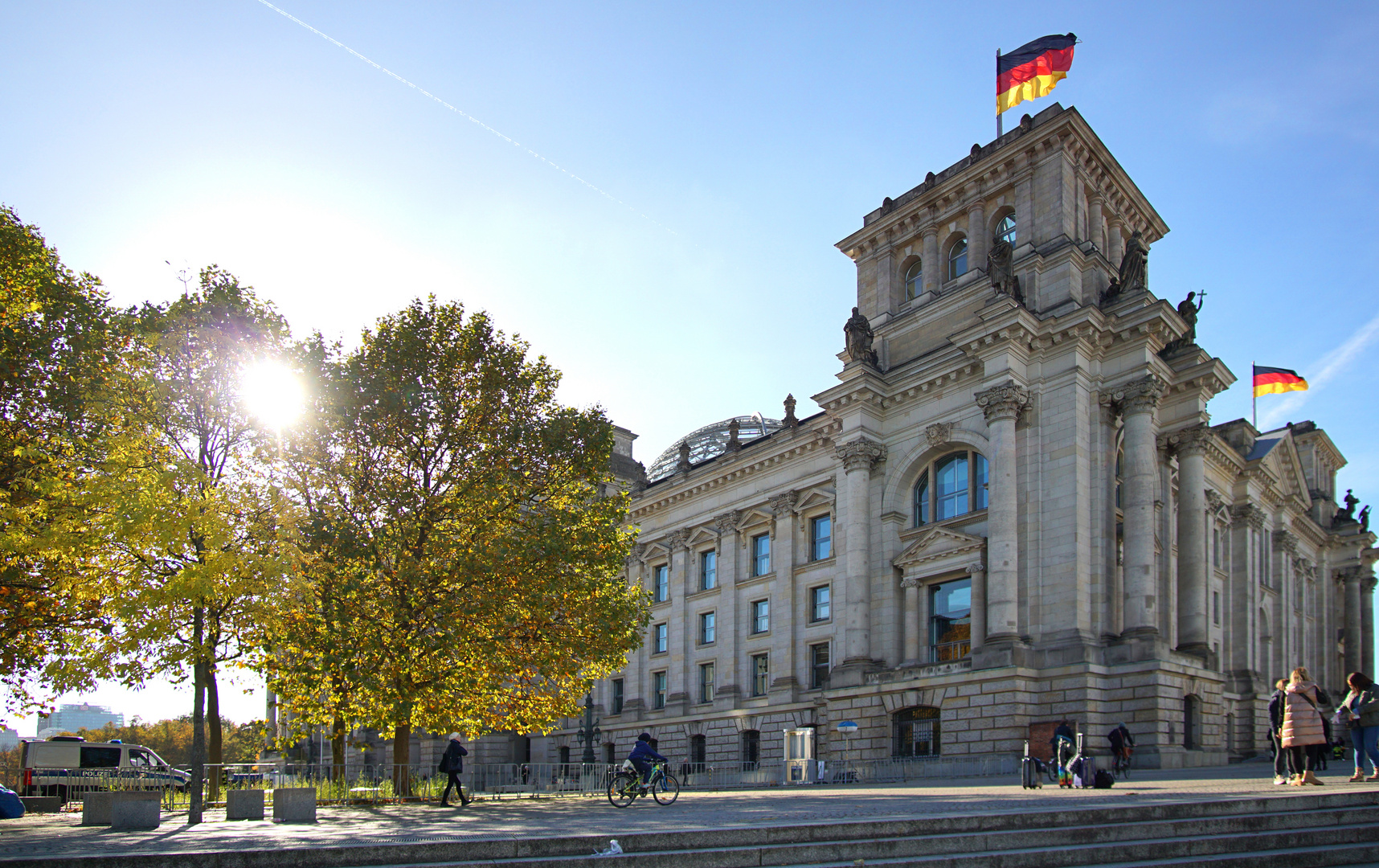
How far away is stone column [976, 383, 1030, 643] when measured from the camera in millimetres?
34500

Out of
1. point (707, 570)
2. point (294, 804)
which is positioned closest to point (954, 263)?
point (707, 570)

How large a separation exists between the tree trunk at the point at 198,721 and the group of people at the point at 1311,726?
731 inches

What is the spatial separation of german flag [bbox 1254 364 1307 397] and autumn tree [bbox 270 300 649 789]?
44936 millimetres

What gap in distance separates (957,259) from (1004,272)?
216 inches

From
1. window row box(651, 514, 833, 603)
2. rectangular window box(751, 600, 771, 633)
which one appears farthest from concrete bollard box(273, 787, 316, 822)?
rectangular window box(751, 600, 771, 633)

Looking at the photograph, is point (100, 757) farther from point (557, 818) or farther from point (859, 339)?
point (859, 339)

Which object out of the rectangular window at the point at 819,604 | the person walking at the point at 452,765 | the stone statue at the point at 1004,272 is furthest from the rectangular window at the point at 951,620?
the person walking at the point at 452,765

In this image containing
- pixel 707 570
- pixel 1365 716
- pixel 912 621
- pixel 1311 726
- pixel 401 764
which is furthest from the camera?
pixel 707 570

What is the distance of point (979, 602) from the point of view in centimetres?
3675

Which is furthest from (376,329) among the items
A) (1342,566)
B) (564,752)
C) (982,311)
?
(1342,566)

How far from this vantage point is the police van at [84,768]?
26297 millimetres

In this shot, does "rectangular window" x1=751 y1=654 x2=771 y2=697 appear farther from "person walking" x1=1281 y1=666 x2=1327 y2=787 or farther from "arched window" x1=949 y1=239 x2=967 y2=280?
"person walking" x1=1281 y1=666 x2=1327 y2=787

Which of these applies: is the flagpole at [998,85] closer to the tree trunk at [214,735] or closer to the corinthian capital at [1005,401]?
the corinthian capital at [1005,401]

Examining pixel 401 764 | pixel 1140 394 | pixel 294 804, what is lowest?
pixel 401 764
